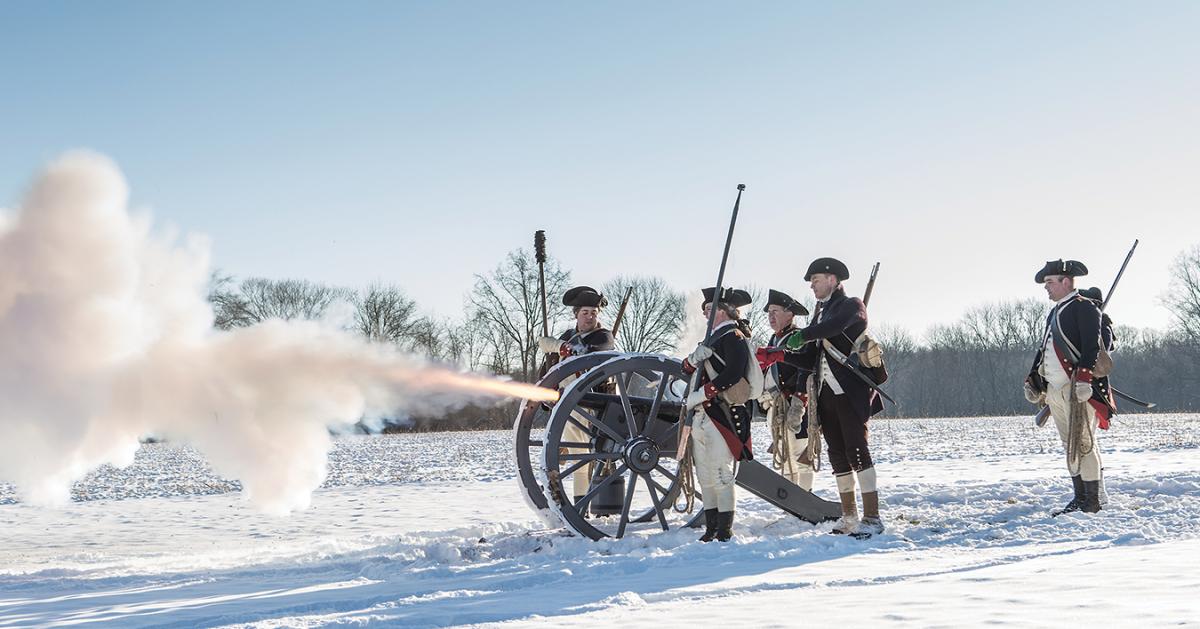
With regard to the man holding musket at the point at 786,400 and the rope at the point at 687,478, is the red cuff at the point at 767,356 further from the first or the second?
the rope at the point at 687,478

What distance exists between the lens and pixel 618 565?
5.92 metres

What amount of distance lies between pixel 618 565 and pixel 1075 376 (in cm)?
414

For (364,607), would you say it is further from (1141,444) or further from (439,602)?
(1141,444)

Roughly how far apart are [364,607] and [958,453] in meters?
12.7

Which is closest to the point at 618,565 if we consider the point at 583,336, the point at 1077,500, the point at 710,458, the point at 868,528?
the point at 710,458

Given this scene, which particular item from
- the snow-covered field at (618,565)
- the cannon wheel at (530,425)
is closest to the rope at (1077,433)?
the snow-covered field at (618,565)

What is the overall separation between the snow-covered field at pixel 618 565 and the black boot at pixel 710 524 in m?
0.10

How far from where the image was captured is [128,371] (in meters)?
6.76

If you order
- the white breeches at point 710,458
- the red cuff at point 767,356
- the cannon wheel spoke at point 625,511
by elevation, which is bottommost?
the cannon wheel spoke at point 625,511

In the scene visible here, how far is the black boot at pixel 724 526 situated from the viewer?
22.5ft

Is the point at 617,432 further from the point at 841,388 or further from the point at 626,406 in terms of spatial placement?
the point at 841,388

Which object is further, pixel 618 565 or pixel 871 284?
pixel 871 284

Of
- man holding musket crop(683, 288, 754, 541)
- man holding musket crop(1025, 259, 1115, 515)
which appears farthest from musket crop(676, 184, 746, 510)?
man holding musket crop(1025, 259, 1115, 515)

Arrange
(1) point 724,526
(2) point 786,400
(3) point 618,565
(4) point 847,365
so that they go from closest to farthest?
(3) point 618,565 < (1) point 724,526 < (4) point 847,365 < (2) point 786,400
